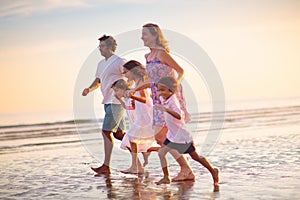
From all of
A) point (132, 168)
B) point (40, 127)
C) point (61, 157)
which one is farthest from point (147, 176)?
point (40, 127)

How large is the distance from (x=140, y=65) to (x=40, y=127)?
1436 centimetres

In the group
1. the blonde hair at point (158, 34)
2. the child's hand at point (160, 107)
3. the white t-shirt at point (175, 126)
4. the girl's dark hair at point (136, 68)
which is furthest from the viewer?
the girl's dark hair at point (136, 68)

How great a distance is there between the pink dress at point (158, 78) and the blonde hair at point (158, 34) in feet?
0.60

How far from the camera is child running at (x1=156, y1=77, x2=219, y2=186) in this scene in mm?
7023

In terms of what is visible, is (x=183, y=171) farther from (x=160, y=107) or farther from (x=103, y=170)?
(x=103, y=170)

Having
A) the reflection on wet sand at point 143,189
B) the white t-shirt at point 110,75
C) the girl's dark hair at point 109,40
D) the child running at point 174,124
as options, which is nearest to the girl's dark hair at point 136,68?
the white t-shirt at point 110,75

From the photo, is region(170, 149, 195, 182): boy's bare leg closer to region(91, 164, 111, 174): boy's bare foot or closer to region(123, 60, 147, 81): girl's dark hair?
region(123, 60, 147, 81): girl's dark hair

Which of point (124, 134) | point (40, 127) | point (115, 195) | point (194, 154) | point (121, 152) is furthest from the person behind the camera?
point (40, 127)

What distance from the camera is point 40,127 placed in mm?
21719

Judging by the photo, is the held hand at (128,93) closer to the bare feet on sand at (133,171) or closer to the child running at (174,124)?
the child running at (174,124)

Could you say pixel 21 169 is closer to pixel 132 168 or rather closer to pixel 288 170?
pixel 132 168

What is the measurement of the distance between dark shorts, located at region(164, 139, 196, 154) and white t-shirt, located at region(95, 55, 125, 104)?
161cm

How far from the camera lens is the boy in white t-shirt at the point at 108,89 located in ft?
28.0

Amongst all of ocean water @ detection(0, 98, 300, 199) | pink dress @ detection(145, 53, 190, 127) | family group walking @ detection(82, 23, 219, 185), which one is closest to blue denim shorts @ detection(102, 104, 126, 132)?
family group walking @ detection(82, 23, 219, 185)
